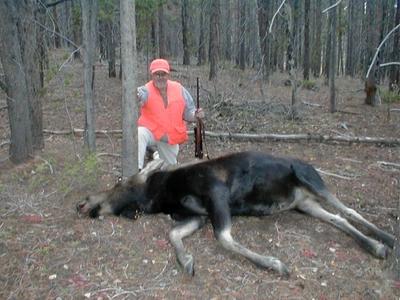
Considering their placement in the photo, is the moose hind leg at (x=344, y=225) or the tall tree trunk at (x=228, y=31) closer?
the moose hind leg at (x=344, y=225)

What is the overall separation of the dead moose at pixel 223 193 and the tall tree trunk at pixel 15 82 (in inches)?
86.9

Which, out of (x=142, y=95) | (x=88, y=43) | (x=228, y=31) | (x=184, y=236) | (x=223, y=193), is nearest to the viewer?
(x=184, y=236)

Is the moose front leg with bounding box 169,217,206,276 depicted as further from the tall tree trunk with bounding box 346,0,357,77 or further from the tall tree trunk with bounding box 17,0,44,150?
the tall tree trunk with bounding box 346,0,357,77

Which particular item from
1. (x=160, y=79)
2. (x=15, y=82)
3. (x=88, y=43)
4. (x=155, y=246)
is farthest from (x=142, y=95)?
(x=155, y=246)

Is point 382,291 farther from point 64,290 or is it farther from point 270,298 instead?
point 64,290

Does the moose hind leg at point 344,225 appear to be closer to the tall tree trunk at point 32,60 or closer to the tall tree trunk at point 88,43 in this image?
the tall tree trunk at point 88,43

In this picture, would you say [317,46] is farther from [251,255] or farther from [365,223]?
[251,255]

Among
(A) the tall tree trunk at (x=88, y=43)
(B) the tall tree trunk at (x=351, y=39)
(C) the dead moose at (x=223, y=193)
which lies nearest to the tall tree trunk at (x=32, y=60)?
(A) the tall tree trunk at (x=88, y=43)

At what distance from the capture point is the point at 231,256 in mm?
4602

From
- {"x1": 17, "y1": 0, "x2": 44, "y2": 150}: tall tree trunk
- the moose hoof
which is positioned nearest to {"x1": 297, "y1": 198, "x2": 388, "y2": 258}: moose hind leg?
the moose hoof

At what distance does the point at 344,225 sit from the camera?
506cm

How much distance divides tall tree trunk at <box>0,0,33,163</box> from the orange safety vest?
1818 millimetres

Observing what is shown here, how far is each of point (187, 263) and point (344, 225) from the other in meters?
1.86

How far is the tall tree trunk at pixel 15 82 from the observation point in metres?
6.59
